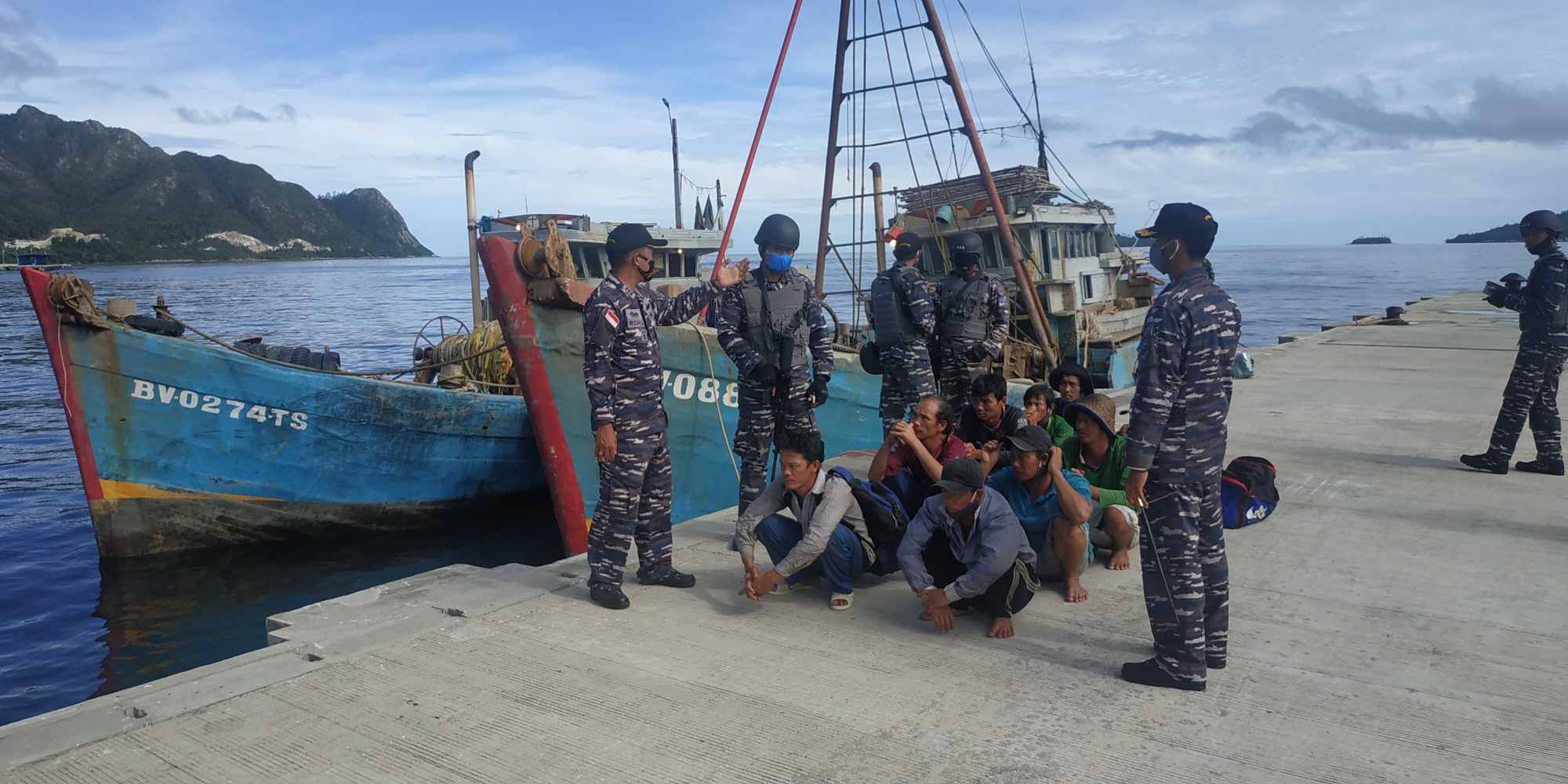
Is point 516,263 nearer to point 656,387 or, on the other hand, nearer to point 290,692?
point 656,387

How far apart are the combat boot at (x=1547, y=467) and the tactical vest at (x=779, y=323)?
5.38m

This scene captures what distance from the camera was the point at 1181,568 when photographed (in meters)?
3.50

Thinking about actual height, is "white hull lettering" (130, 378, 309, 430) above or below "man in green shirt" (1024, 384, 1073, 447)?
below

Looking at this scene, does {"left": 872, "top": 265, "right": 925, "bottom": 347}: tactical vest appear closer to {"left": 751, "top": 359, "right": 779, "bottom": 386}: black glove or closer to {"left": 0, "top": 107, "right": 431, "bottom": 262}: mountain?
{"left": 751, "top": 359, "right": 779, "bottom": 386}: black glove

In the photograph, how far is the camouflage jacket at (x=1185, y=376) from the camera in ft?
11.0

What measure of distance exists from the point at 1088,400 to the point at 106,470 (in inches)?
348

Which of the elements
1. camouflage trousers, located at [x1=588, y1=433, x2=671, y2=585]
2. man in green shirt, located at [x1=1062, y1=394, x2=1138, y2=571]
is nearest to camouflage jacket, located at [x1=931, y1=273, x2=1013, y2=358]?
man in green shirt, located at [x1=1062, y1=394, x2=1138, y2=571]

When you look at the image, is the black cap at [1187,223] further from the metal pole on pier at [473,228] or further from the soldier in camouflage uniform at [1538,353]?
the metal pole on pier at [473,228]

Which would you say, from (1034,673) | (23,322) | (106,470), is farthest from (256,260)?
(1034,673)

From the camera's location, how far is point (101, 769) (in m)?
3.03

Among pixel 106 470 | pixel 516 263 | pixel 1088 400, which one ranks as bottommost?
pixel 106 470

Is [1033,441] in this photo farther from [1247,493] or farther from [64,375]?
[64,375]

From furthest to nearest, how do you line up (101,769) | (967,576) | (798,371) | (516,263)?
(516,263) < (798,371) < (967,576) < (101,769)

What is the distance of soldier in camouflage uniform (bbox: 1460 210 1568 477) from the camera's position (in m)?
6.35
